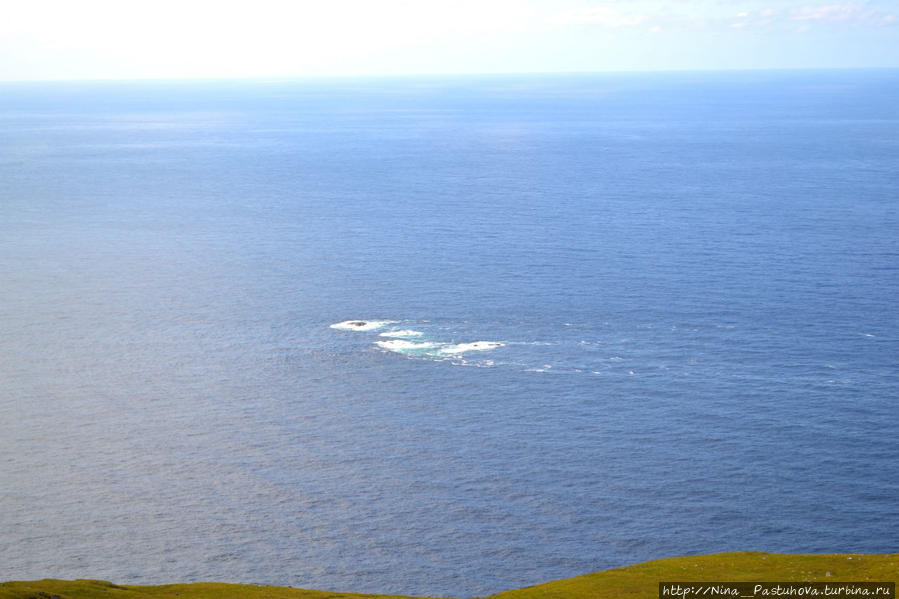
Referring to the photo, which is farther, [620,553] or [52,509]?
[52,509]

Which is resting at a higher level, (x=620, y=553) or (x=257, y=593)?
(x=257, y=593)

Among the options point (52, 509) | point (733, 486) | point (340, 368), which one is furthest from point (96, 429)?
point (733, 486)

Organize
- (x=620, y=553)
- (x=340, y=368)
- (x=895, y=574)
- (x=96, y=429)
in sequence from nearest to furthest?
1. (x=895, y=574)
2. (x=620, y=553)
3. (x=96, y=429)
4. (x=340, y=368)

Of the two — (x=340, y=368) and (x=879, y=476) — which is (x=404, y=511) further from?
(x=879, y=476)

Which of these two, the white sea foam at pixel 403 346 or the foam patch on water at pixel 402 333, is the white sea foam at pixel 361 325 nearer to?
the foam patch on water at pixel 402 333

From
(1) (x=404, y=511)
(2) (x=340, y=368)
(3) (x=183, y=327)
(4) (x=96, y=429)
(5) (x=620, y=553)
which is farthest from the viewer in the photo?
(3) (x=183, y=327)

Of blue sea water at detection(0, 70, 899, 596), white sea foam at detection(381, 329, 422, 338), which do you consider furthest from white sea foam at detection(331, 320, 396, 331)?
white sea foam at detection(381, 329, 422, 338)
